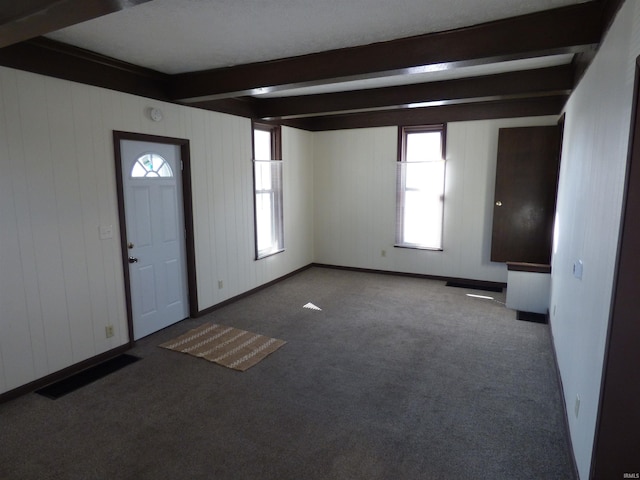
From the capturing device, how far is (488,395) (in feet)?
9.38

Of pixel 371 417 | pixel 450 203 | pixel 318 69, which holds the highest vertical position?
pixel 318 69

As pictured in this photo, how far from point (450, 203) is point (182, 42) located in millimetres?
4176

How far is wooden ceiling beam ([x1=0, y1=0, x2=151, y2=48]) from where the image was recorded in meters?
1.63

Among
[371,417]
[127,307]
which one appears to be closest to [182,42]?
[127,307]

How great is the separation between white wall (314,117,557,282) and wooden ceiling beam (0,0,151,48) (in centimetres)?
474

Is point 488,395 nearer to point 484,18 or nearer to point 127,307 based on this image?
point 484,18

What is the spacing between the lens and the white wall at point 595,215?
1682 mm

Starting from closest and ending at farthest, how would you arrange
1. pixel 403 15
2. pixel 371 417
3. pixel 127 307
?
pixel 403 15, pixel 371 417, pixel 127 307

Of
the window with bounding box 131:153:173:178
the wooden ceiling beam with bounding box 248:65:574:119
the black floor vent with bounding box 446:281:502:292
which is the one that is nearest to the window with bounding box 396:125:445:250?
the black floor vent with bounding box 446:281:502:292

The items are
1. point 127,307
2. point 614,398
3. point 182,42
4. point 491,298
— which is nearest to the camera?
point 614,398

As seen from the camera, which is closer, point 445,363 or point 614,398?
point 614,398

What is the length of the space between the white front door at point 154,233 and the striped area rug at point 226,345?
0.41 m

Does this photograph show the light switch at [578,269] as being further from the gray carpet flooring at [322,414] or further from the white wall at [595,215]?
the gray carpet flooring at [322,414]

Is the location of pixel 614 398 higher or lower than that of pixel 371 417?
higher
